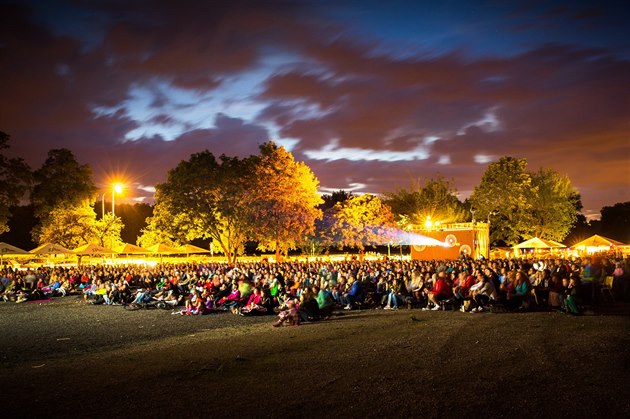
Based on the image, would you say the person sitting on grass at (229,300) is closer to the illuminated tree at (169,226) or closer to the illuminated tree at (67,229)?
the illuminated tree at (169,226)

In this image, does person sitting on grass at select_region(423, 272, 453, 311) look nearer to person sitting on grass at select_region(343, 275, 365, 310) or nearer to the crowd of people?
the crowd of people

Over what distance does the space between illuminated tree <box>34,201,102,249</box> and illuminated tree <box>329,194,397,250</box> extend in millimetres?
24199

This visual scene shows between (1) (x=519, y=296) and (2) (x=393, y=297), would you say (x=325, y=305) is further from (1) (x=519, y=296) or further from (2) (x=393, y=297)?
(1) (x=519, y=296)

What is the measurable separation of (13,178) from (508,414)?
44355 mm

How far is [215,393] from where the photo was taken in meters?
7.24

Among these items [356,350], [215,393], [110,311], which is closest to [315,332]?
[356,350]

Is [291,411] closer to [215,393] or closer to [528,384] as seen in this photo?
[215,393]

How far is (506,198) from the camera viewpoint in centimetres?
5962

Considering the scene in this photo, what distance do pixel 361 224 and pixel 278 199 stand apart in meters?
14.1

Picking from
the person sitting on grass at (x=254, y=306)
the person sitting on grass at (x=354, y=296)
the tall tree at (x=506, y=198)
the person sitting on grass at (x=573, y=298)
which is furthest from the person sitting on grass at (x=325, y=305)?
the tall tree at (x=506, y=198)

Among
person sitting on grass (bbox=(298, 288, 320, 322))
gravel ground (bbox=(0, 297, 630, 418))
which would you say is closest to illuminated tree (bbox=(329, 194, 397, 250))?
person sitting on grass (bbox=(298, 288, 320, 322))

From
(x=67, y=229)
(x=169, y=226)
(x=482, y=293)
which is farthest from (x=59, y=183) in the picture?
(x=482, y=293)

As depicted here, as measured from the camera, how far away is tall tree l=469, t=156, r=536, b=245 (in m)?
58.6

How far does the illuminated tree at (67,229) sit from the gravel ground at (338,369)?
122 feet
